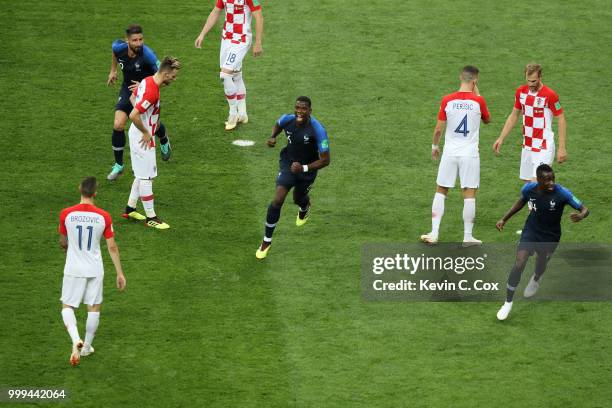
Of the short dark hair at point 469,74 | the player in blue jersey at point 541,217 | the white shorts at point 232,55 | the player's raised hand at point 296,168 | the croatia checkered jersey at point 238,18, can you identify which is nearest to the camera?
the player in blue jersey at point 541,217

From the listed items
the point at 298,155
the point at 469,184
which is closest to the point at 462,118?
the point at 469,184

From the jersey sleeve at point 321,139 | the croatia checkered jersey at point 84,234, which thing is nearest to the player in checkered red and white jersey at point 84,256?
the croatia checkered jersey at point 84,234

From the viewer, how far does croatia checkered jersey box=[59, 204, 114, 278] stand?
1357 centimetres

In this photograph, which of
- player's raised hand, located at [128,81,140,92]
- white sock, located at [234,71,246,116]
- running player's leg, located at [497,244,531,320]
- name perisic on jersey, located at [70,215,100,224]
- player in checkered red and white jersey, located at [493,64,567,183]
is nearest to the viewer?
name perisic on jersey, located at [70,215,100,224]

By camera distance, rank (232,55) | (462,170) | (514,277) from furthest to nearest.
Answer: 1. (232,55)
2. (462,170)
3. (514,277)

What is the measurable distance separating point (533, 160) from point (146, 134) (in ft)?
17.6

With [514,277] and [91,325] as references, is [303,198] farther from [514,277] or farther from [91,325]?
[91,325]

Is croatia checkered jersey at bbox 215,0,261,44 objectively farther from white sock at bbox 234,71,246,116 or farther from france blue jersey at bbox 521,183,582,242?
france blue jersey at bbox 521,183,582,242

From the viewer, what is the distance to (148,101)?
16734 millimetres

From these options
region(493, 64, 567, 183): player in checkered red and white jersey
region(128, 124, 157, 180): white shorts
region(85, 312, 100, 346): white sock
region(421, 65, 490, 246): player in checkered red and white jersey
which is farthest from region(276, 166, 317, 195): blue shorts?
region(85, 312, 100, 346): white sock

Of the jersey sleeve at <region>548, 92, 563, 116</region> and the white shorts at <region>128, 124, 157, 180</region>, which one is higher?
the jersey sleeve at <region>548, 92, 563, 116</region>

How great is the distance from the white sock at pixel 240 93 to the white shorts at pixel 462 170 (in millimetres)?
4819

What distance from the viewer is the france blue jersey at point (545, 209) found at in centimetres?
1489

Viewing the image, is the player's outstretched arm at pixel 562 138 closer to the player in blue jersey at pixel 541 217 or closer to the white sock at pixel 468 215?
the white sock at pixel 468 215
